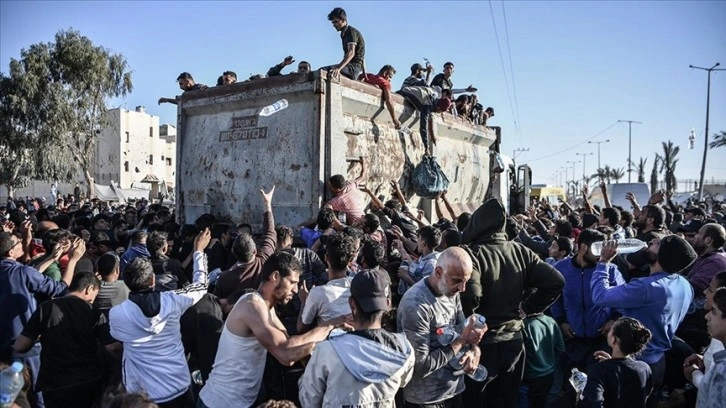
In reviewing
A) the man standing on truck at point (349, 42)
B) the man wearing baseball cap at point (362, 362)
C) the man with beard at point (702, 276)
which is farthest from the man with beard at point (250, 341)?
the man standing on truck at point (349, 42)

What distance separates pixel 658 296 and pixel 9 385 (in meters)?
3.72

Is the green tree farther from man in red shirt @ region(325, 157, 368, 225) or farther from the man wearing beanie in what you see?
the man wearing beanie

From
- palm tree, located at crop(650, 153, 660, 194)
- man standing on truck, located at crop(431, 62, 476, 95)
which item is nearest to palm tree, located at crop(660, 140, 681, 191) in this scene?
palm tree, located at crop(650, 153, 660, 194)

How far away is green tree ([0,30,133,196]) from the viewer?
22.8 m

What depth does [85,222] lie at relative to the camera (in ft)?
24.3

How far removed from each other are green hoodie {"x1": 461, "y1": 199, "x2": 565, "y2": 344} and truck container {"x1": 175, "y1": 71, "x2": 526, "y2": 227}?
2.31 meters

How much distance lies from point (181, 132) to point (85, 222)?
2335 mm

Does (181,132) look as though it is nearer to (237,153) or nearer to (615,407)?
(237,153)

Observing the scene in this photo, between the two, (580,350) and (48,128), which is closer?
(580,350)

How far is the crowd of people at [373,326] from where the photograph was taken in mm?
2492

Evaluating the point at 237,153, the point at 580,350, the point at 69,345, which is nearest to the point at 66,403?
the point at 69,345

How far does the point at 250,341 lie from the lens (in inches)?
104

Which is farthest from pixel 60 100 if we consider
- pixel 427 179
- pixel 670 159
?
pixel 670 159

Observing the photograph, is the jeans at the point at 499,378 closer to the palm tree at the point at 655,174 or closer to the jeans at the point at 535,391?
the jeans at the point at 535,391
